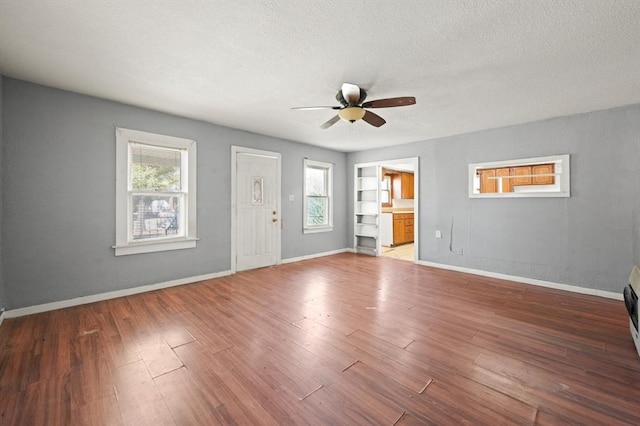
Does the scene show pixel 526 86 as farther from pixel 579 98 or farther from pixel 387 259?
pixel 387 259

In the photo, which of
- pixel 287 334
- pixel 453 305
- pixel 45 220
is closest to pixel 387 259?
pixel 453 305

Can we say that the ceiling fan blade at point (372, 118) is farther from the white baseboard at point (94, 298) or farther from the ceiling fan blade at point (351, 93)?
the white baseboard at point (94, 298)

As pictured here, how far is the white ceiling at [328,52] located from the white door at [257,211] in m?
1.46

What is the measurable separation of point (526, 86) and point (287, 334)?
3707 millimetres

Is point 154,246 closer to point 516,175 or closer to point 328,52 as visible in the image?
point 328,52

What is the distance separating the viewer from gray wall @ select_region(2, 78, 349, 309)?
2.93 m

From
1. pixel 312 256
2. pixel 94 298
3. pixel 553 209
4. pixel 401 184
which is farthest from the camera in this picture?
pixel 401 184

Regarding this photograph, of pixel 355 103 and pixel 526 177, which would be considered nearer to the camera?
→ pixel 355 103

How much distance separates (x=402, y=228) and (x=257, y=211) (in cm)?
475

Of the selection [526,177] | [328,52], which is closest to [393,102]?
[328,52]

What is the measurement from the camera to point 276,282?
4.27 metres

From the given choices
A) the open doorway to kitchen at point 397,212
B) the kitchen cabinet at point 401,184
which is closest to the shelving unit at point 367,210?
the open doorway to kitchen at point 397,212

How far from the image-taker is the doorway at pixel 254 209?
190 inches

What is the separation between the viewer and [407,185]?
8.66 metres
